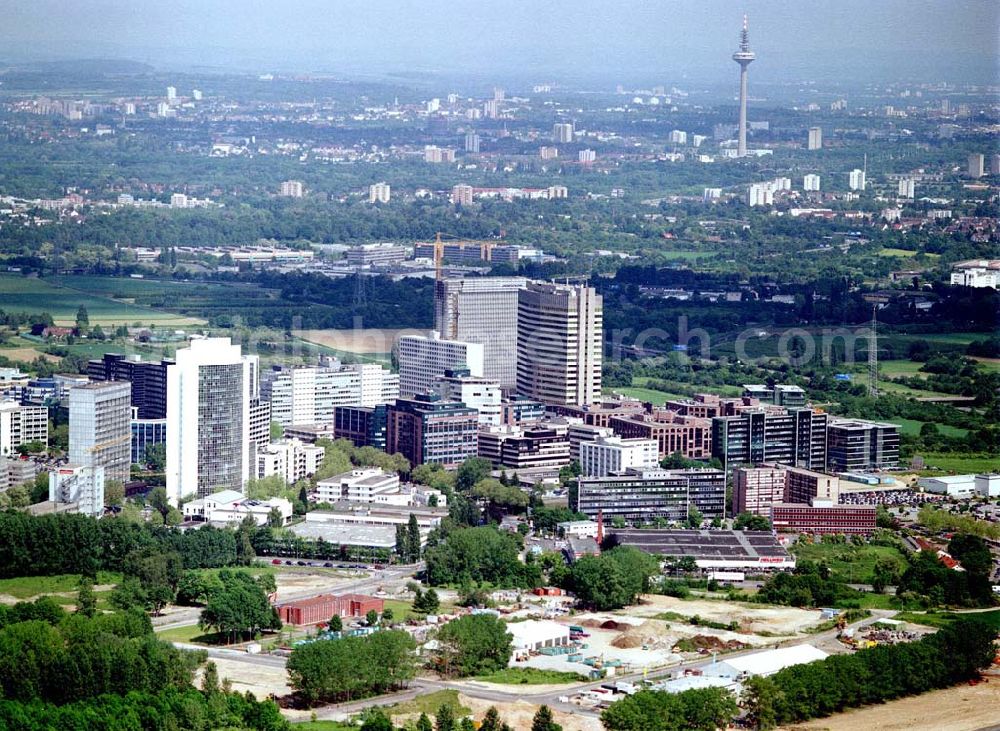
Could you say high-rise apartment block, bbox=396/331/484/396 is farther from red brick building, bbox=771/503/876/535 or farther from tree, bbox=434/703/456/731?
tree, bbox=434/703/456/731

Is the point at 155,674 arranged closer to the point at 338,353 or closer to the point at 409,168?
the point at 338,353

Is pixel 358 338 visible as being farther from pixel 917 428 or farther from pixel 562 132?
pixel 562 132

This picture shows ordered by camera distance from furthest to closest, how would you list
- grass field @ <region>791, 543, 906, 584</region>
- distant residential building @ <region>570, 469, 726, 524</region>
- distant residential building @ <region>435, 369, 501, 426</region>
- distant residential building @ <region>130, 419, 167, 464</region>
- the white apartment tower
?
1. distant residential building @ <region>435, 369, 501, 426</region>
2. distant residential building @ <region>130, 419, 167, 464</region>
3. the white apartment tower
4. distant residential building @ <region>570, 469, 726, 524</region>
5. grass field @ <region>791, 543, 906, 584</region>

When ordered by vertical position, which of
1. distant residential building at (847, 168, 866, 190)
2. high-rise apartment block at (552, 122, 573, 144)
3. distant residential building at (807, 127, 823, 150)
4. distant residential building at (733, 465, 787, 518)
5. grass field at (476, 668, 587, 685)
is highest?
high-rise apartment block at (552, 122, 573, 144)

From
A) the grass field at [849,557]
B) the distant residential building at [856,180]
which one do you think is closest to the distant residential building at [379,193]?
the distant residential building at [856,180]

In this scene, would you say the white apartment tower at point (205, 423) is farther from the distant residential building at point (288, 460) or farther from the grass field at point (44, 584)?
the grass field at point (44, 584)

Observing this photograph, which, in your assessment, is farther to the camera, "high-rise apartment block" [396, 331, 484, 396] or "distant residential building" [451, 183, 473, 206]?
"distant residential building" [451, 183, 473, 206]

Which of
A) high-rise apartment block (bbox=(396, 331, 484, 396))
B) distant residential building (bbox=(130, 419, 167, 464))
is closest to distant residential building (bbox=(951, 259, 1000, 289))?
high-rise apartment block (bbox=(396, 331, 484, 396))

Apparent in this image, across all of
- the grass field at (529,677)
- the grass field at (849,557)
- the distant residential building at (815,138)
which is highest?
the distant residential building at (815,138)
